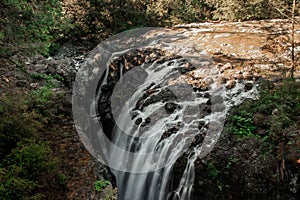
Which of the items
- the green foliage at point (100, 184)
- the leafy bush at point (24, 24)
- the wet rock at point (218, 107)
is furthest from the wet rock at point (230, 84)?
the leafy bush at point (24, 24)

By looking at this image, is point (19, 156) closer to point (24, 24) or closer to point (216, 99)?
point (24, 24)

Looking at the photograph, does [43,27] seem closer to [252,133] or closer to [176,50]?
[252,133]

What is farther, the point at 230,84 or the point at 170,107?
the point at 230,84

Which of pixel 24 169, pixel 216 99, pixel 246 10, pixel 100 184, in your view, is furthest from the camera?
pixel 246 10

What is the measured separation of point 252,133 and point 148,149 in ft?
7.73

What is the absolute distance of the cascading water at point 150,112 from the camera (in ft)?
20.3

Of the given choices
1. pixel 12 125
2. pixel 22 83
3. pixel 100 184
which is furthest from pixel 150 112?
pixel 12 125

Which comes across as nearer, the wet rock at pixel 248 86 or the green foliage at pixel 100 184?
the green foliage at pixel 100 184

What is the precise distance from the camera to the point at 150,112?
7668mm

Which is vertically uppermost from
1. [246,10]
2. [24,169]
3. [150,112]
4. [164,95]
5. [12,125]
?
[12,125]

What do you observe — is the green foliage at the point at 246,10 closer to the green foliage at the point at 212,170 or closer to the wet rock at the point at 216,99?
the wet rock at the point at 216,99

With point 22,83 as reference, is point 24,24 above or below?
above

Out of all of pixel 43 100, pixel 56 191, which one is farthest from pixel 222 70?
pixel 56 191

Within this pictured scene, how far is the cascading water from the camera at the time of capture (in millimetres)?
6199
